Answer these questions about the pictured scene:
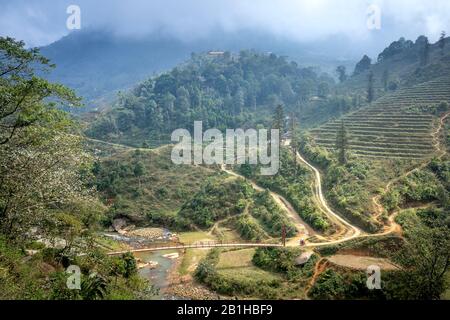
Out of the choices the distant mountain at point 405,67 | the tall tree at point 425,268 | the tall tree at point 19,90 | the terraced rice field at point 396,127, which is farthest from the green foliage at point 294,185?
the distant mountain at point 405,67

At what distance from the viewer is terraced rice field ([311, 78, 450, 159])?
189 feet

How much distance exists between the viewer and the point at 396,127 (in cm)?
6562

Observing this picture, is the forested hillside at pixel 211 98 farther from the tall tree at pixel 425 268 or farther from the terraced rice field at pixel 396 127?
the tall tree at pixel 425 268

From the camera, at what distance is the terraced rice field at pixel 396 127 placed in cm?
5747

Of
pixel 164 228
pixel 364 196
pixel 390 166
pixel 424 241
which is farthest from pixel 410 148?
pixel 164 228

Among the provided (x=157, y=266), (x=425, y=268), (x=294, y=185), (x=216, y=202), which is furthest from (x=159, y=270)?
(x=294, y=185)

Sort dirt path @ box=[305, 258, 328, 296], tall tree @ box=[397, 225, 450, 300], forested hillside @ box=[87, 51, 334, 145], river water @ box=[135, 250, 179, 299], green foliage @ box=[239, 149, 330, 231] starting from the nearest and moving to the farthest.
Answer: tall tree @ box=[397, 225, 450, 300]
dirt path @ box=[305, 258, 328, 296]
river water @ box=[135, 250, 179, 299]
green foliage @ box=[239, 149, 330, 231]
forested hillside @ box=[87, 51, 334, 145]

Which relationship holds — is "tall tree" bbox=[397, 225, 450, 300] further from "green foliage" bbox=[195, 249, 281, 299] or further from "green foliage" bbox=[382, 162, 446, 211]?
"green foliage" bbox=[382, 162, 446, 211]

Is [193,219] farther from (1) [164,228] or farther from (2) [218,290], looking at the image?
(2) [218,290]

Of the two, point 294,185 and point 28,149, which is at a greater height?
point 28,149

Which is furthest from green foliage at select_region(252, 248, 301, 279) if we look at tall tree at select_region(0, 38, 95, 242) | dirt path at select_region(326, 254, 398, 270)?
tall tree at select_region(0, 38, 95, 242)

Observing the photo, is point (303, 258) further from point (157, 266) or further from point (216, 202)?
point (216, 202)

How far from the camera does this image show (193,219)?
4831 cm
